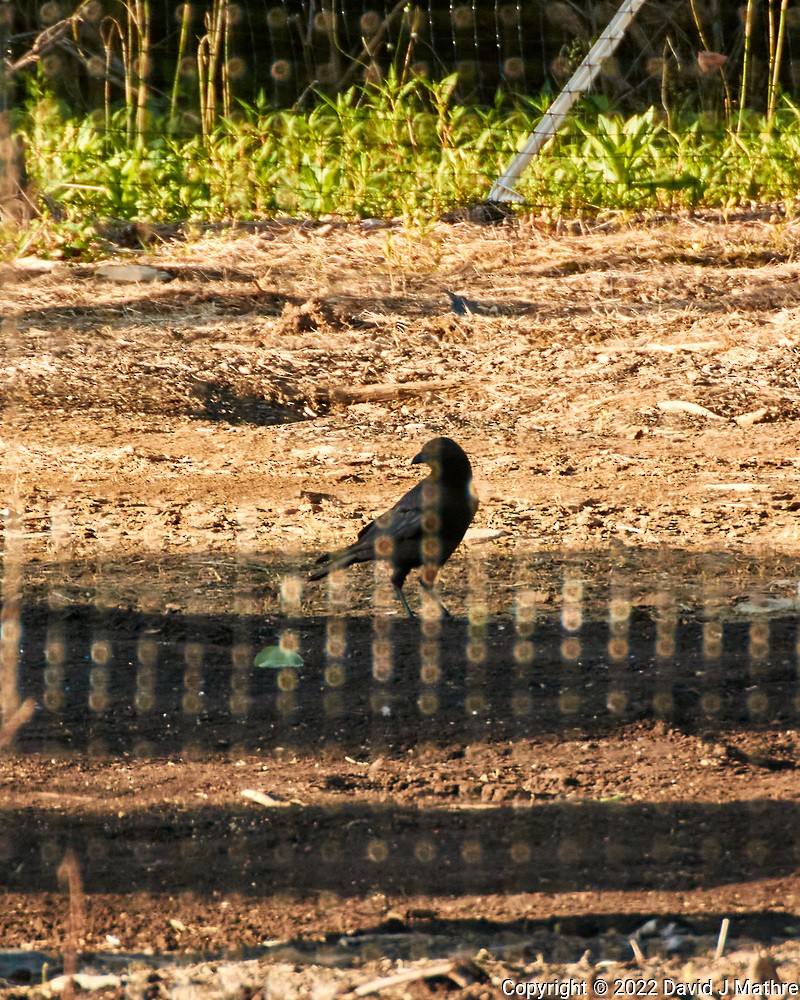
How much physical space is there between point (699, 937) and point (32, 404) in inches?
243

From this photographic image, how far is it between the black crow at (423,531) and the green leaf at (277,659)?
0.69 meters

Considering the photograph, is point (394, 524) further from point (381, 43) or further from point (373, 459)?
point (381, 43)

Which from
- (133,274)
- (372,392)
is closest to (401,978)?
(372,392)

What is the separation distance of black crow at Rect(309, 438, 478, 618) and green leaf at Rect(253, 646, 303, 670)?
0.69 meters

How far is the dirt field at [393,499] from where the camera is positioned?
3.06m

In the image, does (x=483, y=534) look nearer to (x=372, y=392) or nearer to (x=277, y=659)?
(x=277, y=659)

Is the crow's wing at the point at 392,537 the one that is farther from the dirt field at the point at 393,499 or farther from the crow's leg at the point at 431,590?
the dirt field at the point at 393,499

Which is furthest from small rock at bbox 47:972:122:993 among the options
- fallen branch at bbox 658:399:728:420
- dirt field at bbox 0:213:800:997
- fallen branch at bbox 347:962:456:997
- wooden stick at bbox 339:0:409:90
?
wooden stick at bbox 339:0:409:90

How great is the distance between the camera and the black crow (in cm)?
539

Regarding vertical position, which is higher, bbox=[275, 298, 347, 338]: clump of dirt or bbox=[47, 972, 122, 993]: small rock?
bbox=[275, 298, 347, 338]: clump of dirt

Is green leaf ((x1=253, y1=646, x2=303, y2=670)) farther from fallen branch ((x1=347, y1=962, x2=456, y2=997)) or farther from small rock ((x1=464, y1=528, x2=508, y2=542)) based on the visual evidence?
fallen branch ((x1=347, y1=962, x2=456, y2=997))

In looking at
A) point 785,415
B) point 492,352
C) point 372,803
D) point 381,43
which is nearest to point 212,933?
point 372,803

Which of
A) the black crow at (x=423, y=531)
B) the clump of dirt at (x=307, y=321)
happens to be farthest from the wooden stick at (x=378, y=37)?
the black crow at (x=423, y=531)

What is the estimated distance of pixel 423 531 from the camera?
538cm
